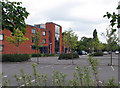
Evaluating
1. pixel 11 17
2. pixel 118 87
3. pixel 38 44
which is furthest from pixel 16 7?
pixel 38 44

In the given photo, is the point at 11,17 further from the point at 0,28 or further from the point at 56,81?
the point at 56,81

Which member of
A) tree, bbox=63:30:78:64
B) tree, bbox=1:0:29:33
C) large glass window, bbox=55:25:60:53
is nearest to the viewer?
tree, bbox=1:0:29:33

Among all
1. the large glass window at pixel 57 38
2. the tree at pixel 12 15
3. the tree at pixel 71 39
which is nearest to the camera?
the tree at pixel 12 15

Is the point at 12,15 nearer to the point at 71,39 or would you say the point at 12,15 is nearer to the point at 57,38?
the point at 71,39

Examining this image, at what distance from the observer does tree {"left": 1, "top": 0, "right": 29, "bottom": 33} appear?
9.26 ft

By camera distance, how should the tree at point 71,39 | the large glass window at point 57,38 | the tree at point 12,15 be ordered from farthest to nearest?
the large glass window at point 57,38, the tree at point 71,39, the tree at point 12,15

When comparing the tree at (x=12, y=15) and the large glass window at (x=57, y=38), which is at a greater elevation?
the large glass window at (x=57, y=38)

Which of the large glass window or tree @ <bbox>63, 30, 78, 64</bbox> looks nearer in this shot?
tree @ <bbox>63, 30, 78, 64</bbox>

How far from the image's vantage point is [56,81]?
4.26 m

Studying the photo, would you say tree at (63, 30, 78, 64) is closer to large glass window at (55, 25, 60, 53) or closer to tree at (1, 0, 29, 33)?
tree at (1, 0, 29, 33)

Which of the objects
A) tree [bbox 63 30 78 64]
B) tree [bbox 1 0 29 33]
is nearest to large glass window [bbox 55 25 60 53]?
tree [bbox 63 30 78 64]

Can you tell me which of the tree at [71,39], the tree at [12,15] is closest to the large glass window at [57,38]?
the tree at [71,39]

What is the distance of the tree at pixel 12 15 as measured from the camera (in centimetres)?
282

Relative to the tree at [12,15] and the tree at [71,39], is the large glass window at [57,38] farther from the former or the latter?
the tree at [12,15]
